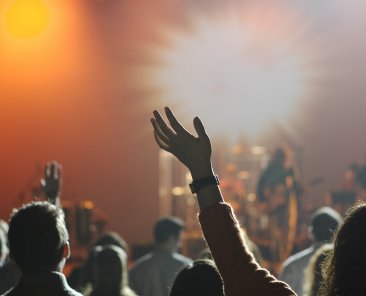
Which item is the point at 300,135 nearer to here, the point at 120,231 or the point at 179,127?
the point at 120,231

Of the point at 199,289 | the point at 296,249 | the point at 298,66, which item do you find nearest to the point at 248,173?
the point at 298,66

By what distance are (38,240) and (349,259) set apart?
55.4 inches

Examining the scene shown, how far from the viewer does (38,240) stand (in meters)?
2.89

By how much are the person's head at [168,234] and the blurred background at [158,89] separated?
9145 millimetres

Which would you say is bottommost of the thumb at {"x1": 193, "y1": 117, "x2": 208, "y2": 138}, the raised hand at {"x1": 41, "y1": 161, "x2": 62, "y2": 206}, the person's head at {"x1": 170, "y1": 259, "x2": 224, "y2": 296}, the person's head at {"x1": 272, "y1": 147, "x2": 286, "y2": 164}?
the person's head at {"x1": 170, "y1": 259, "x2": 224, "y2": 296}

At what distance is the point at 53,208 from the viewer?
2.99m

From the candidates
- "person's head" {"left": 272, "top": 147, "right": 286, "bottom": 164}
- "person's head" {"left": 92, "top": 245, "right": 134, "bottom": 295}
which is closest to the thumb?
"person's head" {"left": 92, "top": 245, "right": 134, "bottom": 295}

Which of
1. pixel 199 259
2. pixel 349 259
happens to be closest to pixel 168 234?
pixel 199 259

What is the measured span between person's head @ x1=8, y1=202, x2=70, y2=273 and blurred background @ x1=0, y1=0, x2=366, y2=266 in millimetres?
13373

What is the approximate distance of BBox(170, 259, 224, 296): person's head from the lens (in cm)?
297

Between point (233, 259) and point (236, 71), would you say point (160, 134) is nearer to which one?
point (233, 259)

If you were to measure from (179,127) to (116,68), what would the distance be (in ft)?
49.7

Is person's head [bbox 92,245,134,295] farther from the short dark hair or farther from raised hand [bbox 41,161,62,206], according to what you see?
the short dark hair

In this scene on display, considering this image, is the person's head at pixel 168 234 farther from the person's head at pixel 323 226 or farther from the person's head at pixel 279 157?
the person's head at pixel 279 157
